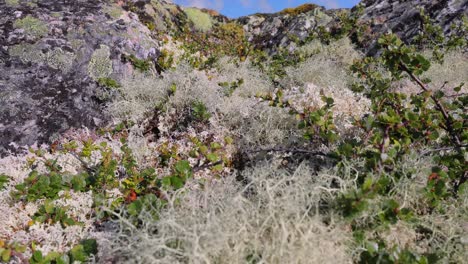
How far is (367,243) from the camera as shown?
210 cm

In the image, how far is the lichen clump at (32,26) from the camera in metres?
4.98

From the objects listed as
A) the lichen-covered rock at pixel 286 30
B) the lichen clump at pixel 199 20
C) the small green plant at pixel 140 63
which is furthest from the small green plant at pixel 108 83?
the lichen clump at pixel 199 20

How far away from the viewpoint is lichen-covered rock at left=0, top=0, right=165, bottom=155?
404 cm

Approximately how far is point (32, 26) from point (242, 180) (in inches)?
158

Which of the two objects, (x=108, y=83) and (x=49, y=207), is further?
(x=108, y=83)

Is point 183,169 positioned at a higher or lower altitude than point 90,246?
higher

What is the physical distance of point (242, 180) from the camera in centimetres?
289

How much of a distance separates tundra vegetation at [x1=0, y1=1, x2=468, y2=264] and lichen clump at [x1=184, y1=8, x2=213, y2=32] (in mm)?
6669

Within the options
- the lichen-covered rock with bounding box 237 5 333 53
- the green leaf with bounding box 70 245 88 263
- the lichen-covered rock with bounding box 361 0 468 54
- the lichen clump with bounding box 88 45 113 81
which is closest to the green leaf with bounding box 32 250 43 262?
the green leaf with bounding box 70 245 88 263

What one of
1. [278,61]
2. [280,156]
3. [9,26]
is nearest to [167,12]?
[278,61]

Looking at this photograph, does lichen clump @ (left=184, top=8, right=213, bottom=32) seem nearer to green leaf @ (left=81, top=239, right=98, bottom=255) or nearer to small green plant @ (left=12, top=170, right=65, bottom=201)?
small green plant @ (left=12, top=170, right=65, bottom=201)

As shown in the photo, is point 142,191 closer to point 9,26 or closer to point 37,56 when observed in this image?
point 37,56

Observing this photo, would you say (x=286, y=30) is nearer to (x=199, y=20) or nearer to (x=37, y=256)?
(x=199, y=20)

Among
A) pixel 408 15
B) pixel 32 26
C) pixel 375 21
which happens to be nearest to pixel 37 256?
pixel 32 26
